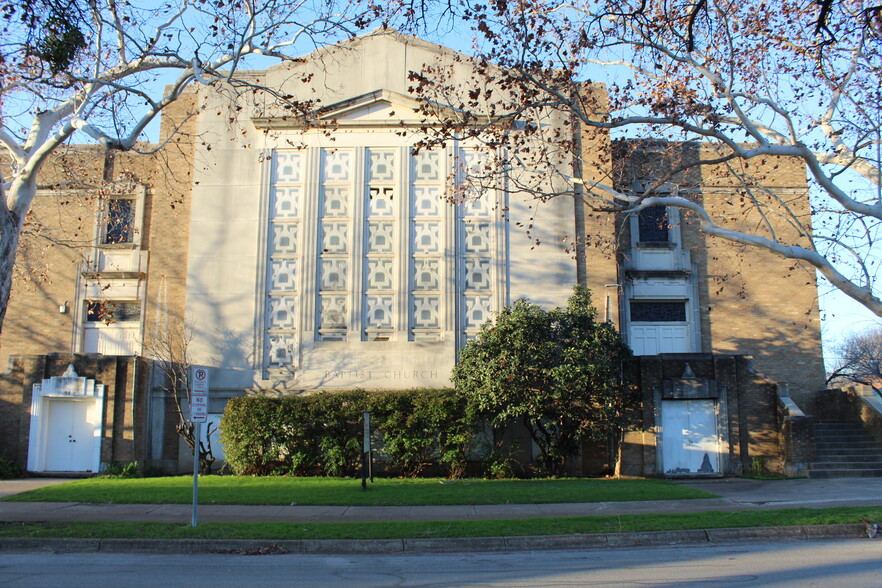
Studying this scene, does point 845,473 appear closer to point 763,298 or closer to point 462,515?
point 763,298

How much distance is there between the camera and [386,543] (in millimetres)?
11656

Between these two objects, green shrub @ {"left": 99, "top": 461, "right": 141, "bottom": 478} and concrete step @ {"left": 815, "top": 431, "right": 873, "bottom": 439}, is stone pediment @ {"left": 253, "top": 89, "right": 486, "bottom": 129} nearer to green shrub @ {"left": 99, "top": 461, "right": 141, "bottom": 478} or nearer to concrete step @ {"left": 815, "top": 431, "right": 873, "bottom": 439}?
green shrub @ {"left": 99, "top": 461, "right": 141, "bottom": 478}

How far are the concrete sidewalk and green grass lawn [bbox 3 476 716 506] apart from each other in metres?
0.49

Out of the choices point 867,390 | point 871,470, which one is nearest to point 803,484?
point 871,470

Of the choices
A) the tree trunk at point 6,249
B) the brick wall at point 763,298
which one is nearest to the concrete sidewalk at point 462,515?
the tree trunk at point 6,249

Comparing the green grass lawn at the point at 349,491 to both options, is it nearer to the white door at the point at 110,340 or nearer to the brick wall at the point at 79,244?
the white door at the point at 110,340

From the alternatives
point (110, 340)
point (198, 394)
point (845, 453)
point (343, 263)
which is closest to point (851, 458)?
point (845, 453)

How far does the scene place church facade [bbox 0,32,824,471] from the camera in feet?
72.6

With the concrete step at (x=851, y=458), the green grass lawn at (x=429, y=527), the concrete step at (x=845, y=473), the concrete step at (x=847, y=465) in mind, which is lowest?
the green grass lawn at (x=429, y=527)

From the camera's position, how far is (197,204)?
22781mm

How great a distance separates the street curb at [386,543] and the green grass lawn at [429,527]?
6.7 inches

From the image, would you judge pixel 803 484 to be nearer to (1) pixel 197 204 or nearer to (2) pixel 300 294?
(2) pixel 300 294

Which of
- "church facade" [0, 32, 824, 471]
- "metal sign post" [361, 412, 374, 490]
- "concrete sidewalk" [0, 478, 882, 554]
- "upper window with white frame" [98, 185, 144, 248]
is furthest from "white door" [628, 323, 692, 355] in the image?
"upper window with white frame" [98, 185, 144, 248]

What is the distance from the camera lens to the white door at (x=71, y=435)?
2097 centimetres
